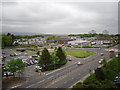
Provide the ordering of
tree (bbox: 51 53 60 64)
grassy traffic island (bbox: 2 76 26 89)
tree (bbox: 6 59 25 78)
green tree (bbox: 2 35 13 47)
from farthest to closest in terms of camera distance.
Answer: green tree (bbox: 2 35 13 47) < tree (bbox: 51 53 60 64) < tree (bbox: 6 59 25 78) < grassy traffic island (bbox: 2 76 26 89)

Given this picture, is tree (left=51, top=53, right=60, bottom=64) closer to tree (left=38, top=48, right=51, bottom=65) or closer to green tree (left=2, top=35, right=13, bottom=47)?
tree (left=38, top=48, right=51, bottom=65)

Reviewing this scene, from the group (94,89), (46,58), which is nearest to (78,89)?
(94,89)

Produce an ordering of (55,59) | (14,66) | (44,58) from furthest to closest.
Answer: (55,59) < (44,58) < (14,66)

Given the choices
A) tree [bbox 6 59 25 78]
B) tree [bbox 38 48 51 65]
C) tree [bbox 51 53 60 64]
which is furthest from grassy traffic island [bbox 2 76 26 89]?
tree [bbox 51 53 60 64]

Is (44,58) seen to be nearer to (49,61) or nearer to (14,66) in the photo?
(49,61)

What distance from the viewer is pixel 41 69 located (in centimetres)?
865

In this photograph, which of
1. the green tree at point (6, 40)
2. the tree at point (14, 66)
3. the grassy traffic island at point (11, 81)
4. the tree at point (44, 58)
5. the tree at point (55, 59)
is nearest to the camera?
the grassy traffic island at point (11, 81)

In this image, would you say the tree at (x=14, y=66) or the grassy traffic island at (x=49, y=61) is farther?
the grassy traffic island at (x=49, y=61)

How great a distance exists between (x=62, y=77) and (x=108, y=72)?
262 centimetres

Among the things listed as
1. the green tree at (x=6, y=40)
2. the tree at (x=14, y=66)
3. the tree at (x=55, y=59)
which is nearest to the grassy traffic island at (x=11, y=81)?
the tree at (x=14, y=66)

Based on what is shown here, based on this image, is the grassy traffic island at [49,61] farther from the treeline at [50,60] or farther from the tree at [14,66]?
the tree at [14,66]

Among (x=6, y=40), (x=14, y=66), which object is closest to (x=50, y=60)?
(x=14, y=66)

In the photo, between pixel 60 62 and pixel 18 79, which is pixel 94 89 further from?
pixel 60 62

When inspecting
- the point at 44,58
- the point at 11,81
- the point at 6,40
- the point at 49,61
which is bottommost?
the point at 11,81
